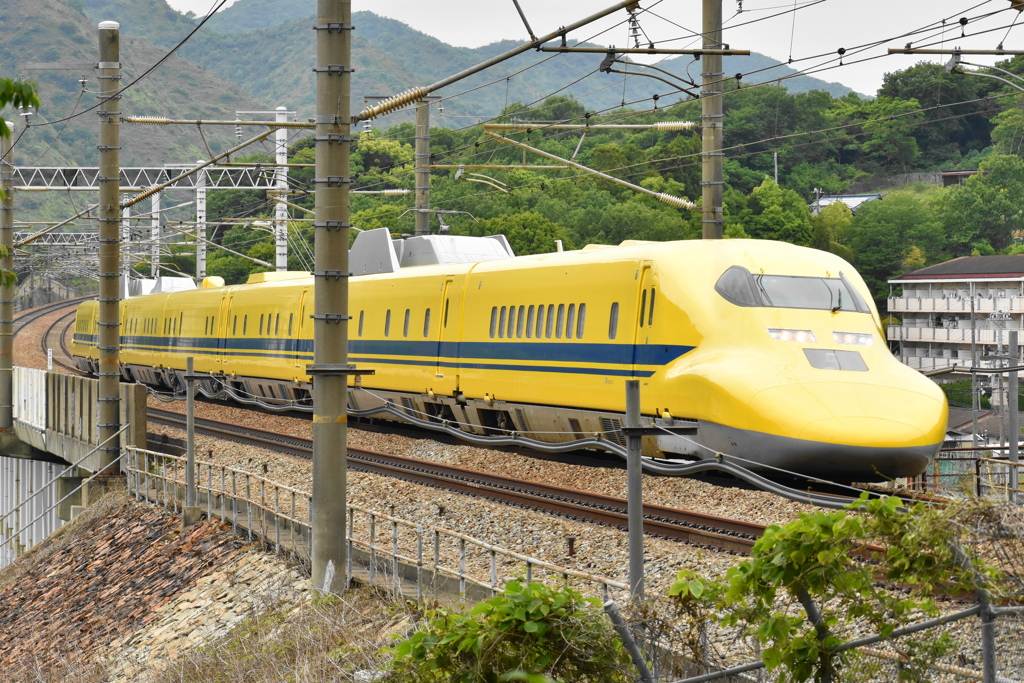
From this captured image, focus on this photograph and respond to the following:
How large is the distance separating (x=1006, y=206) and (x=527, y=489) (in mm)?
77193

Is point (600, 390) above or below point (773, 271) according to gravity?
below

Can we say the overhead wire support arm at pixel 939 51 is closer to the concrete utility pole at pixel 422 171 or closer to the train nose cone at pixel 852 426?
the train nose cone at pixel 852 426

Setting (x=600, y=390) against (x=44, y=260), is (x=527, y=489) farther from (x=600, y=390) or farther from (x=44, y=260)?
(x=44, y=260)

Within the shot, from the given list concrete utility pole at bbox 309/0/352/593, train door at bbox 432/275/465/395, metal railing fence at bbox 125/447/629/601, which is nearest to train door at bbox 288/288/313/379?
train door at bbox 432/275/465/395

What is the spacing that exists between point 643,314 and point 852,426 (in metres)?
3.88

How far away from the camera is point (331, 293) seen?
1184 cm

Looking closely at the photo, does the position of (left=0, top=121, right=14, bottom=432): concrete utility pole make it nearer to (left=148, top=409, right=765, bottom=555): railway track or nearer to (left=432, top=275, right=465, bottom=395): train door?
(left=148, top=409, right=765, bottom=555): railway track

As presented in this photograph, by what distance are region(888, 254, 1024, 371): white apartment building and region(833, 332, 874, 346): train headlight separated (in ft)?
179

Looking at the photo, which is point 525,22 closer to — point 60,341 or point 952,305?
point 952,305

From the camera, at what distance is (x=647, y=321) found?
15852 millimetres

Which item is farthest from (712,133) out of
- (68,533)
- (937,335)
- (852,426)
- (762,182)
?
(762,182)

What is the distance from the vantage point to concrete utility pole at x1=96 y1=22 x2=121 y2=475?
21.1 m

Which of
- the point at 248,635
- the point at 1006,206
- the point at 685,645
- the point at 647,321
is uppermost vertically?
the point at 1006,206

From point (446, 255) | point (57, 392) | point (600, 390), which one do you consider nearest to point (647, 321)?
point (600, 390)
